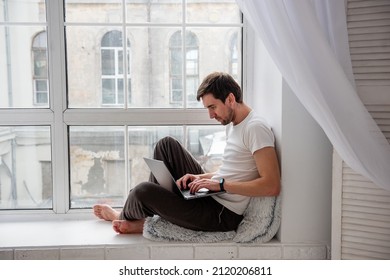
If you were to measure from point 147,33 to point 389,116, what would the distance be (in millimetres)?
1156

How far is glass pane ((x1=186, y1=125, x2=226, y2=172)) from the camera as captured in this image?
211cm

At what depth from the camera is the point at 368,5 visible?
5.10 ft

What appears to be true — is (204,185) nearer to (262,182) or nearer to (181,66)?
(262,182)

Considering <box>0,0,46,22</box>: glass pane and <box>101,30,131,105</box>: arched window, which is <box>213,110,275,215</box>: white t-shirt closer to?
<box>101,30,131,105</box>: arched window

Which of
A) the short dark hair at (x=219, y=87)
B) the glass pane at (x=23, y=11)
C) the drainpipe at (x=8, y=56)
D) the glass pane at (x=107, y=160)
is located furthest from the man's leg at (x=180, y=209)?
the glass pane at (x=23, y=11)

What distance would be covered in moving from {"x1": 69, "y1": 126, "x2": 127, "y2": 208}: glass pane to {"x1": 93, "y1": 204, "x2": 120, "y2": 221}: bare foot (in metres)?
0.11

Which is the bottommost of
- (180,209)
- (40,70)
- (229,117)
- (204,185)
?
(180,209)

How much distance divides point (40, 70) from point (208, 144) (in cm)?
89

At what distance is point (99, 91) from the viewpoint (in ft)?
6.80

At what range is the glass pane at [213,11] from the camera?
2.07m

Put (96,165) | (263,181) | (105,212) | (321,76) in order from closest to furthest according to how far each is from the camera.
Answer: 1. (321,76)
2. (263,181)
3. (105,212)
4. (96,165)

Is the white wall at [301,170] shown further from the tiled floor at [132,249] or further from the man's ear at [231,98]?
the man's ear at [231,98]

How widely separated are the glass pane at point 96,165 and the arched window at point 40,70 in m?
0.20

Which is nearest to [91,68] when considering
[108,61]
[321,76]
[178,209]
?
[108,61]
